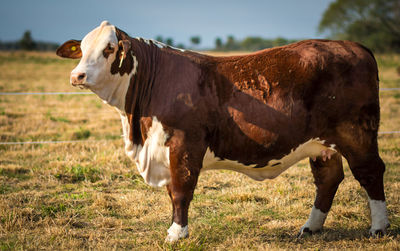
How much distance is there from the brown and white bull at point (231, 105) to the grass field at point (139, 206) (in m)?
0.66

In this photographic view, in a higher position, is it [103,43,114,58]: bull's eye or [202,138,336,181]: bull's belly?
[103,43,114,58]: bull's eye

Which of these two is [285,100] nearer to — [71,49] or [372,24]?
[71,49]

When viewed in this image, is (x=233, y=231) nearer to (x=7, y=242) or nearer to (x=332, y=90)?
(x=332, y=90)

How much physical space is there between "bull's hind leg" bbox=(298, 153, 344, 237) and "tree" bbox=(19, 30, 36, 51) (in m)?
66.4

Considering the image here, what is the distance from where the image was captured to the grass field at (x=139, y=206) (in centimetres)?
412

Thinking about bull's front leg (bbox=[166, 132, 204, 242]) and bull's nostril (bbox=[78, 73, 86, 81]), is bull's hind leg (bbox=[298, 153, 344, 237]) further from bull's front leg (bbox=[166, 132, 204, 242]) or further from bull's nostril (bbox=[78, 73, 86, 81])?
bull's nostril (bbox=[78, 73, 86, 81])

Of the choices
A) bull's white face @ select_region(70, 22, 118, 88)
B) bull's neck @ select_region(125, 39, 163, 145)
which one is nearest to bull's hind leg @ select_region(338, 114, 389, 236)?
bull's neck @ select_region(125, 39, 163, 145)

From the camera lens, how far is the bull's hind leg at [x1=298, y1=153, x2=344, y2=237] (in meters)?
4.33

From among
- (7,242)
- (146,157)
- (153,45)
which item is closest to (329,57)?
(153,45)

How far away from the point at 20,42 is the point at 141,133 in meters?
68.0

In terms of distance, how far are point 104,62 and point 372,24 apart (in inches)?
1423

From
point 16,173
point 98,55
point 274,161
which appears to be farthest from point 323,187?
point 16,173

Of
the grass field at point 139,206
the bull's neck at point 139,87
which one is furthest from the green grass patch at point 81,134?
the bull's neck at point 139,87

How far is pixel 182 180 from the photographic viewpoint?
149 inches
